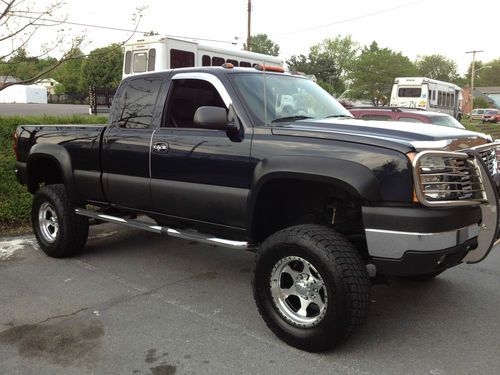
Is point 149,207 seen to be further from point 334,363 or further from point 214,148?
point 334,363

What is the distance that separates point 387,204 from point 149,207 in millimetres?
2367

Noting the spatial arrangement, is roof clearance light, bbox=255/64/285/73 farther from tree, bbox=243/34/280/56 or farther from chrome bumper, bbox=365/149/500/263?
tree, bbox=243/34/280/56

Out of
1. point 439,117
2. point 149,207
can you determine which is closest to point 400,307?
point 149,207

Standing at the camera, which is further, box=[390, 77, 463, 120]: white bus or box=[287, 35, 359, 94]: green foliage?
box=[287, 35, 359, 94]: green foliage

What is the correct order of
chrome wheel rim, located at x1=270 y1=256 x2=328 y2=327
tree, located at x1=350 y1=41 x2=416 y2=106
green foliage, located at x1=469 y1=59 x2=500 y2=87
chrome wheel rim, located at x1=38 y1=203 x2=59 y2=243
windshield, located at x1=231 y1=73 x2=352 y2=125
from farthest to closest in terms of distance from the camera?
green foliage, located at x1=469 y1=59 x2=500 y2=87 → tree, located at x1=350 y1=41 x2=416 y2=106 → chrome wheel rim, located at x1=38 y1=203 x2=59 y2=243 → windshield, located at x1=231 y1=73 x2=352 y2=125 → chrome wheel rim, located at x1=270 y1=256 x2=328 y2=327

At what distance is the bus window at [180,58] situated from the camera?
48.4 ft

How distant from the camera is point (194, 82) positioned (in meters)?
4.60

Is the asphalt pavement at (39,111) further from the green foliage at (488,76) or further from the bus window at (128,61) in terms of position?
the green foliage at (488,76)

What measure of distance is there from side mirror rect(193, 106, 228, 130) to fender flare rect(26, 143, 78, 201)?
2222 mm

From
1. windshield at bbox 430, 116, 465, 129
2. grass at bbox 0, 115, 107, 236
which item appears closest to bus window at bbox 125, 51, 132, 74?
grass at bbox 0, 115, 107, 236

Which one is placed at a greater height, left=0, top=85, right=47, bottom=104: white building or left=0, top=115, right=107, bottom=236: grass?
left=0, top=85, right=47, bottom=104: white building

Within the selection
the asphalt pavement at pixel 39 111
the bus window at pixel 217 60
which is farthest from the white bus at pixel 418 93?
the asphalt pavement at pixel 39 111

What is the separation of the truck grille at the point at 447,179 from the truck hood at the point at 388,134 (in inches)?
4.0

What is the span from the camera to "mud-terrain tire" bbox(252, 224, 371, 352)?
324 centimetres
